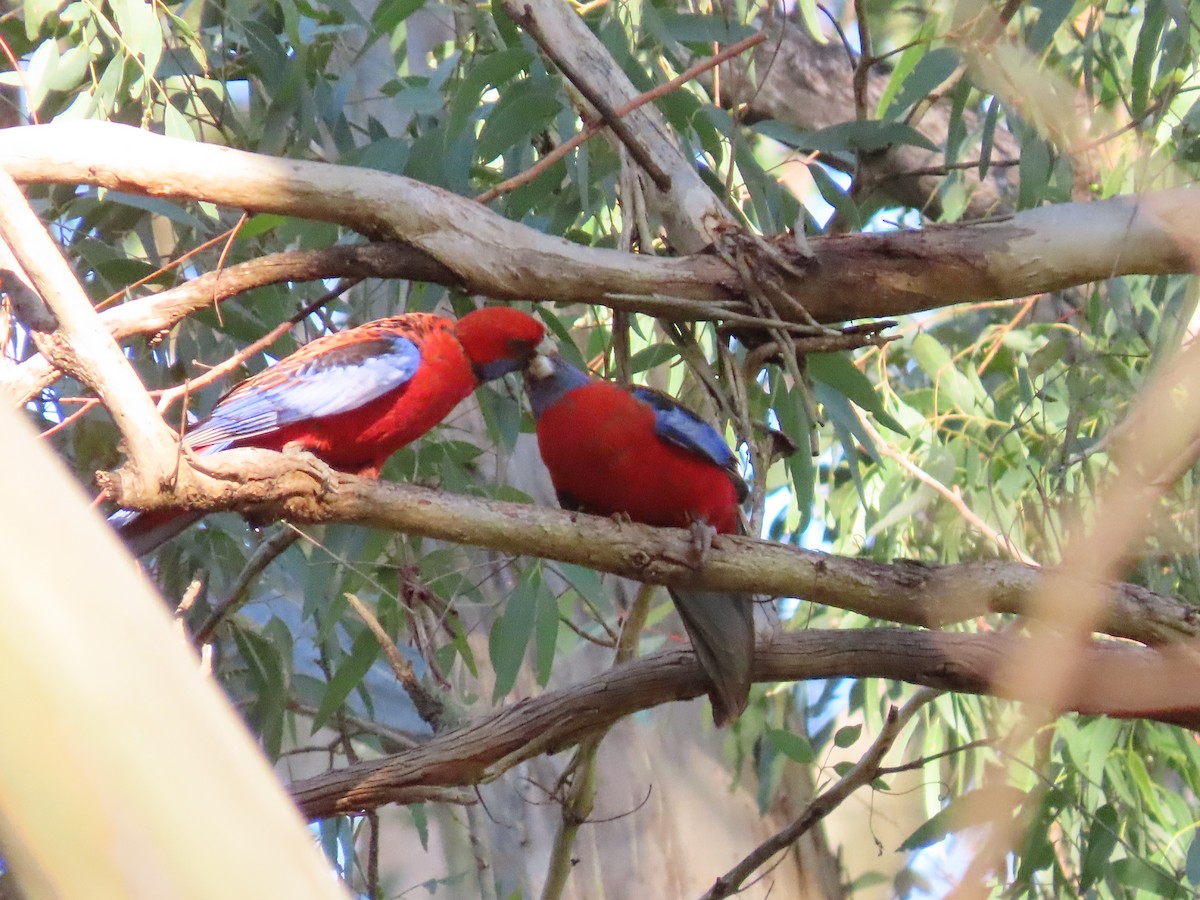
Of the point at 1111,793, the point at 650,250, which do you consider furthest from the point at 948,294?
the point at 1111,793

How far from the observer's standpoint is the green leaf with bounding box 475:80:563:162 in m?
2.66

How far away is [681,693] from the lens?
7.94ft

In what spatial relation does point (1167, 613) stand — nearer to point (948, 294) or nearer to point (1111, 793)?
point (948, 294)

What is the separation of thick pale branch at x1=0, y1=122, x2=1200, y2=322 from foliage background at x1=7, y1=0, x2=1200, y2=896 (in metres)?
0.17

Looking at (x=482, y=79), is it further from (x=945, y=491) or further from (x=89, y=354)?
(x=945, y=491)

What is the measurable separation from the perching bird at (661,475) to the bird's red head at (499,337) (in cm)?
11

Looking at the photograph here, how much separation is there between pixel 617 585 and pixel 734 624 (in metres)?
2.13

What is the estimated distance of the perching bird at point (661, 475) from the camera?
235 cm

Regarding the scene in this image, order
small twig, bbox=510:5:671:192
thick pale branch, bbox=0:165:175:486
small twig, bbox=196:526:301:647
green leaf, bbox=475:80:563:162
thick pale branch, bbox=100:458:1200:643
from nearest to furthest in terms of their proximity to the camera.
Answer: thick pale branch, bbox=0:165:175:486 → thick pale branch, bbox=100:458:1200:643 → small twig, bbox=510:5:671:192 → small twig, bbox=196:526:301:647 → green leaf, bbox=475:80:563:162

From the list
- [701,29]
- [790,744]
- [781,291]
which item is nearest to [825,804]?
[790,744]

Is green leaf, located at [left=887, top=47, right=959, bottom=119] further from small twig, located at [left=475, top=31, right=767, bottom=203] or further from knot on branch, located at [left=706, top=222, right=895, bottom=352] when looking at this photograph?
knot on branch, located at [left=706, top=222, right=895, bottom=352]

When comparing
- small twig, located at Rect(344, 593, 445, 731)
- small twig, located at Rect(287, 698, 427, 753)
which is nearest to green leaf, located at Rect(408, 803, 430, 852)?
small twig, located at Rect(287, 698, 427, 753)

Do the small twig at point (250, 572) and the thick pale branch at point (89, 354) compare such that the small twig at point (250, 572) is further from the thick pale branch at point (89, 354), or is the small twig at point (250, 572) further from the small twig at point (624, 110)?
the thick pale branch at point (89, 354)

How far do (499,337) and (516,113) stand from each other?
1.59 ft
